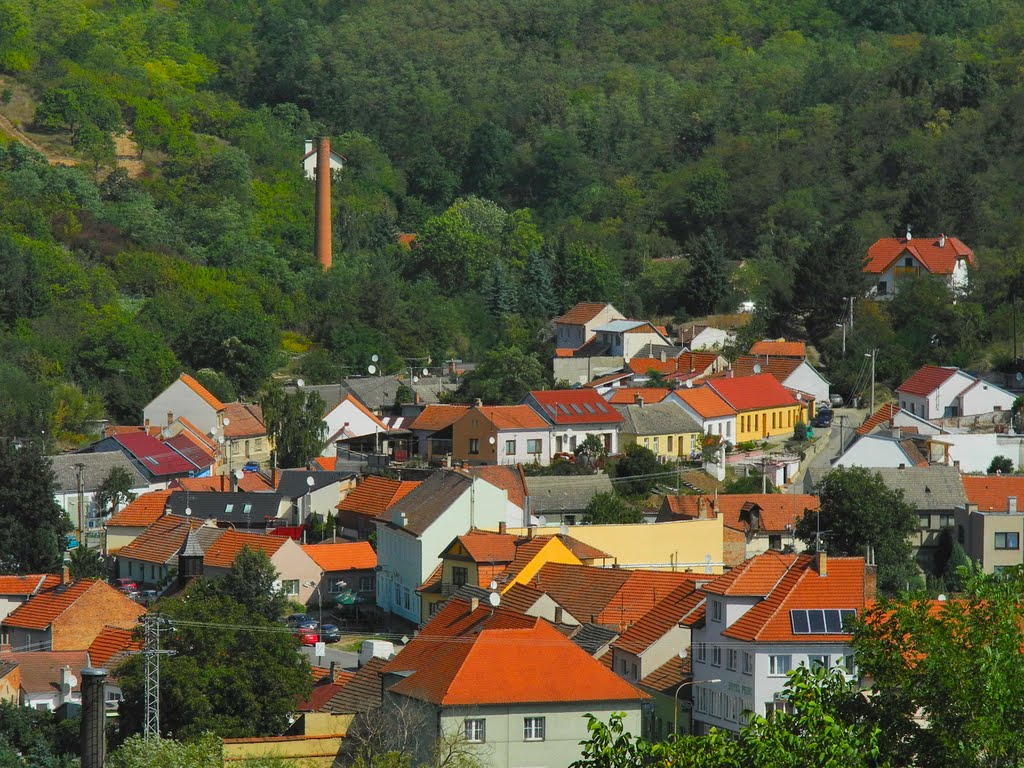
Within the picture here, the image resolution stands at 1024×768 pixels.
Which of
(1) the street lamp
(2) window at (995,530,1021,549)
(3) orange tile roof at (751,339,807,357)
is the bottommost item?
(1) the street lamp

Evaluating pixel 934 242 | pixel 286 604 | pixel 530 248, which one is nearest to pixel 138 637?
pixel 286 604

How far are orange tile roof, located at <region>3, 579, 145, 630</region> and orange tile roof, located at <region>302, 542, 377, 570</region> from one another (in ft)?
17.3

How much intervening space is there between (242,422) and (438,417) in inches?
229

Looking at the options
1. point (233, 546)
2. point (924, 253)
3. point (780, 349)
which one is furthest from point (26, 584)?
point (924, 253)

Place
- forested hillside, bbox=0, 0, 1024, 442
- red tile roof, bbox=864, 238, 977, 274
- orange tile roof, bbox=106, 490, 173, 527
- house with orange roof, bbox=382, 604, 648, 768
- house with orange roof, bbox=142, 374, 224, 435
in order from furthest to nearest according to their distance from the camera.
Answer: red tile roof, bbox=864, 238, 977, 274 < forested hillside, bbox=0, 0, 1024, 442 < house with orange roof, bbox=142, 374, 224, 435 < orange tile roof, bbox=106, 490, 173, 527 < house with orange roof, bbox=382, 604, 648, 768

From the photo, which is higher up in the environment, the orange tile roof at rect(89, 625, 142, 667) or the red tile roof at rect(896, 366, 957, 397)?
the red tile roof at rect(896, 366, 957, 397)

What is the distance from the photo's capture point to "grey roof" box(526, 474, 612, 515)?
4697 cm

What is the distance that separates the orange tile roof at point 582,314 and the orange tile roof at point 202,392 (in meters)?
13.2

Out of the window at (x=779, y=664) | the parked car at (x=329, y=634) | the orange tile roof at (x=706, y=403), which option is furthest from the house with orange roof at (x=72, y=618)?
the orange tile roof at (x=706, y=403)

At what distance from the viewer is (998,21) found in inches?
4063

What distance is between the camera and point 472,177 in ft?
314

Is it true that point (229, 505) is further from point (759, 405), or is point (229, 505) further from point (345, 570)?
point (759, 405)

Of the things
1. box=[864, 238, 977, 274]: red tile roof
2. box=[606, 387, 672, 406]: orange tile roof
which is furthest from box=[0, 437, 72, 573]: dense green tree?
box=[864, 238, 977, 274]: red tile roof

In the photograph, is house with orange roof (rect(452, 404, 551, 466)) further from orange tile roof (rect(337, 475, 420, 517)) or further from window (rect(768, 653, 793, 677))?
window (rect(768, 653, 793, 677))
